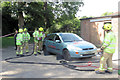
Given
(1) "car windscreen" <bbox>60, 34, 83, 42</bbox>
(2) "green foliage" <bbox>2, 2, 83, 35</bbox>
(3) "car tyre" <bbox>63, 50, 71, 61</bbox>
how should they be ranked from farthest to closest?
(2) "green foliage" <bbox>2, 2, 83, 35</bbox>
(1) "car windscreen" <bbox>60, 34, 83, 42</bbox>
(3) "car tyre" <bbox>63, 50, 71, 61</bbox>

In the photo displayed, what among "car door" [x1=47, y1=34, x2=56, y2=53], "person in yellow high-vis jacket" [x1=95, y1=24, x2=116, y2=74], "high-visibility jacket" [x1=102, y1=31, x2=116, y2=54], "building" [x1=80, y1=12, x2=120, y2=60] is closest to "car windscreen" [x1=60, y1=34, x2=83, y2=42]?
"car door" [x1=47, y1=34, x2=56, y2=53]

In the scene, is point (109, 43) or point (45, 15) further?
point (45, 15)

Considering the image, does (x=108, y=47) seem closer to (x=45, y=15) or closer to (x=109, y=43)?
(x=109, y=43)

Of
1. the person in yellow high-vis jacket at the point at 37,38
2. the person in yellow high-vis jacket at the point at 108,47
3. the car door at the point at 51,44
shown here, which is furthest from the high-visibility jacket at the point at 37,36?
the person in yellow high-vis jacket at the point at 108,47

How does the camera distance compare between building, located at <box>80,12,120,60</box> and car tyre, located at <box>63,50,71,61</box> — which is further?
building, located at <box>80,12,120,60</box>

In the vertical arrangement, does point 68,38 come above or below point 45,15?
below

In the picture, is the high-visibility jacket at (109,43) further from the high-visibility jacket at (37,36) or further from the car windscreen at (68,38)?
the high-visibility jacket at (37,36)

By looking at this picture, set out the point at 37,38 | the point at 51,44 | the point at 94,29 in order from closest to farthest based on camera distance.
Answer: the point at 51,44 → the point at 37,38 → the point at 94,29

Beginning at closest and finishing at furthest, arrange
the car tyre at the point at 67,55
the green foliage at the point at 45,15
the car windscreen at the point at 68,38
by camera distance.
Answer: the car tyre at the point at 67,55
the car windscreen at the point at 68,38
the green foliage at the point at 45,15

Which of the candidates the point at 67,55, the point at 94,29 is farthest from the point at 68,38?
the point at 94,29

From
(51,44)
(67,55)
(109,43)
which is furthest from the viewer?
(51,44)

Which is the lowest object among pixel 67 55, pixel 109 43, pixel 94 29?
pixel 67 55

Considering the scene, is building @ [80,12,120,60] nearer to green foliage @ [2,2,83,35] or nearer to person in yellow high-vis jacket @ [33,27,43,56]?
green foliage @ [2,2,83,35]

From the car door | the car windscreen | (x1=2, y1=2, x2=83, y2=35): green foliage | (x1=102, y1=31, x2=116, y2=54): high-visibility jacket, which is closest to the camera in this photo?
(x1=102, y1=31, x2=116, y2=54): high-visibility jacket
